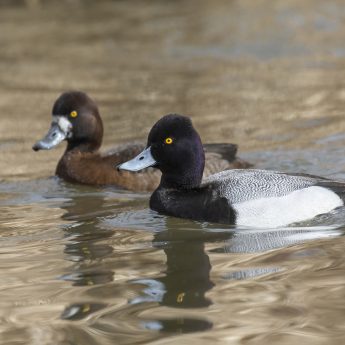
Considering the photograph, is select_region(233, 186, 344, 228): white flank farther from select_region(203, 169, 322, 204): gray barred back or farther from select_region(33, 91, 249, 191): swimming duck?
select_region(33, 91, 249, 191): swimming duck

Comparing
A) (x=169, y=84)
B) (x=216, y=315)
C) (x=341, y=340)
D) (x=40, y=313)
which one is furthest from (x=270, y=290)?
(x=169, y=84)

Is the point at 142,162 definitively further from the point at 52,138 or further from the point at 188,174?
the point at 52,138

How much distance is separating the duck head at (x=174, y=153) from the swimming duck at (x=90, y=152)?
1.24 meters

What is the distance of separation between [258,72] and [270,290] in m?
9.28

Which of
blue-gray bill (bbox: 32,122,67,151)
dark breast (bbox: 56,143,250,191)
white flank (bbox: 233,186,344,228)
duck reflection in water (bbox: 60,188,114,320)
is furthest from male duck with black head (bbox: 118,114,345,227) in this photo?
blue-gray bill (bbox: 32,122,67,151)

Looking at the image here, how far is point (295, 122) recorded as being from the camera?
11.8m

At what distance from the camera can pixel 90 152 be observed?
9.95 m

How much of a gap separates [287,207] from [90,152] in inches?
113

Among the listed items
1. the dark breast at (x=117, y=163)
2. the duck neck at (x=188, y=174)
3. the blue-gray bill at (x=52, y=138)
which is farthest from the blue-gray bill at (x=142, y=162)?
the blue-gray bill at (x=52, y=138)

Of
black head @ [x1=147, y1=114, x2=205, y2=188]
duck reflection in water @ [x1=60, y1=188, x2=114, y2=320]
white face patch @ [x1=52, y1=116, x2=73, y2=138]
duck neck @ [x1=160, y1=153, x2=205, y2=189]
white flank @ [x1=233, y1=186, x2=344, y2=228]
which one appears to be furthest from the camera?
white face patch @ [x1=52, y1=116, x2=73, y2=138]

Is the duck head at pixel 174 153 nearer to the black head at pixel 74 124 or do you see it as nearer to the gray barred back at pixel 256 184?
the gray barred back at pixel 256 184

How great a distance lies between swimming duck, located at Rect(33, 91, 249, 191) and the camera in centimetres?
933

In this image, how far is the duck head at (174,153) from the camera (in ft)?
25.7

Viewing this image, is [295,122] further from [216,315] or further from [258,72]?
[216,315]
